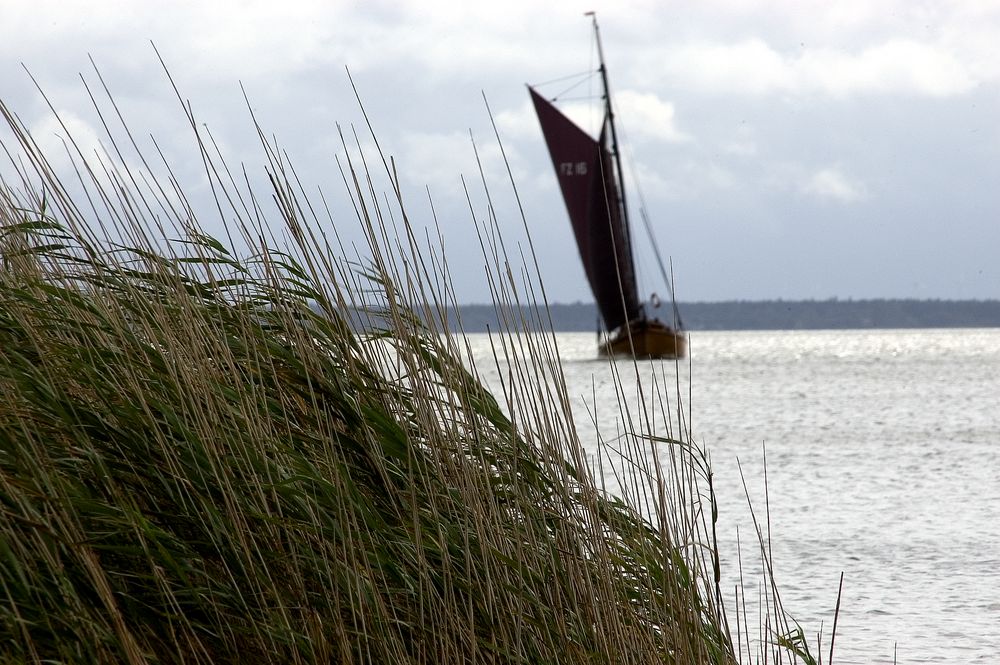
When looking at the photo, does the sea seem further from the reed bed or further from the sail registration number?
the sail registration number

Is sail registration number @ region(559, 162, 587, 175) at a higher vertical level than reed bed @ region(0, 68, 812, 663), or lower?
higher

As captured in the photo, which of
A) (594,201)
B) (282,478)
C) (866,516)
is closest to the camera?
(282,478)

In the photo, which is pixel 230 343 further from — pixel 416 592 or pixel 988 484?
pixel 988 484

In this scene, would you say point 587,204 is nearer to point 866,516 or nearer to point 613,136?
point 613,136

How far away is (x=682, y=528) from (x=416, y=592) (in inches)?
23.7

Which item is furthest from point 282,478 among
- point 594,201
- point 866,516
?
point 594,201

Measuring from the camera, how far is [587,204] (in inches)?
1254

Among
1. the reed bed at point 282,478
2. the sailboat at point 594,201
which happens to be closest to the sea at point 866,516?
the reed bed at point 282,478

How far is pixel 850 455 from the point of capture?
11.7 m

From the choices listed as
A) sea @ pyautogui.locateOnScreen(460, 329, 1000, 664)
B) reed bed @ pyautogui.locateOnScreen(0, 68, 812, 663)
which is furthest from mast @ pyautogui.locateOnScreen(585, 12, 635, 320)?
reed bed @ pyautogui.locateOnScreen(0, 68, 812, 663)

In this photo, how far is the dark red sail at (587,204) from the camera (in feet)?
102

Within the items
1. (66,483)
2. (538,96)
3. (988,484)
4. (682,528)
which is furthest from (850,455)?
(538,96)

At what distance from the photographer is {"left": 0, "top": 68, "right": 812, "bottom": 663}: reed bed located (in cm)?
178

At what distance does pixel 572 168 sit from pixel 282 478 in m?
31.1
